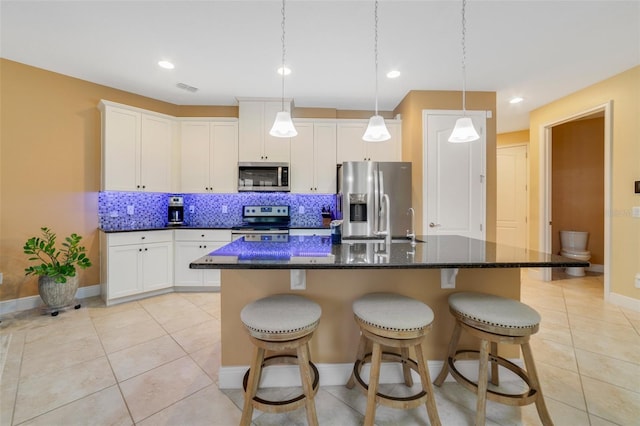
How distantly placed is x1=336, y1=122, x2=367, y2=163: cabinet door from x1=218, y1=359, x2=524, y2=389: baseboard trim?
2.83 metres

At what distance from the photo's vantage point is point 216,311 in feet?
9.71

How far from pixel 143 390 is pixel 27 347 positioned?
1386 millimetres

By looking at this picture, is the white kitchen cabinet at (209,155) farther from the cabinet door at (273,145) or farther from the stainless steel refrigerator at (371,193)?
the stainless steel refrigerator at (371,193)

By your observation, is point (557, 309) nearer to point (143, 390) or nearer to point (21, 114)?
point (143, 390)

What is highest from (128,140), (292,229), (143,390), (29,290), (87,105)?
(87,105)

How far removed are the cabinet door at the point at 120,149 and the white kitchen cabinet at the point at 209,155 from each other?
23.1 inches

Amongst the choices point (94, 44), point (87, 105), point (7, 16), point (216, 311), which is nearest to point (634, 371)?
point (216, 311)

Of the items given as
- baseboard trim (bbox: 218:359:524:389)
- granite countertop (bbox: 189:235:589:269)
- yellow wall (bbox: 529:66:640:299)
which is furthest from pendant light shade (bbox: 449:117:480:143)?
yellow wall (bbox: 529:66:640:299)

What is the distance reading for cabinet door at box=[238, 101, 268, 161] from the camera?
3777mm

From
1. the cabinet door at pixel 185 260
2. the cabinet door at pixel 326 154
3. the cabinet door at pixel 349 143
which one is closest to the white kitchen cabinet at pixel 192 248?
the cabinet door at pixel 185 260

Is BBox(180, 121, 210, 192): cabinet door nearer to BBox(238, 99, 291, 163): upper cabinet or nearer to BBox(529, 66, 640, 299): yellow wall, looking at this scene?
BBox(238, 99, 291, 163): upper cabinet

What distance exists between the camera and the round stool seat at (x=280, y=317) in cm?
126

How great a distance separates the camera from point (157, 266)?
341 centimetres

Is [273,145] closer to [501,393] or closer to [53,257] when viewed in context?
[53,257]
